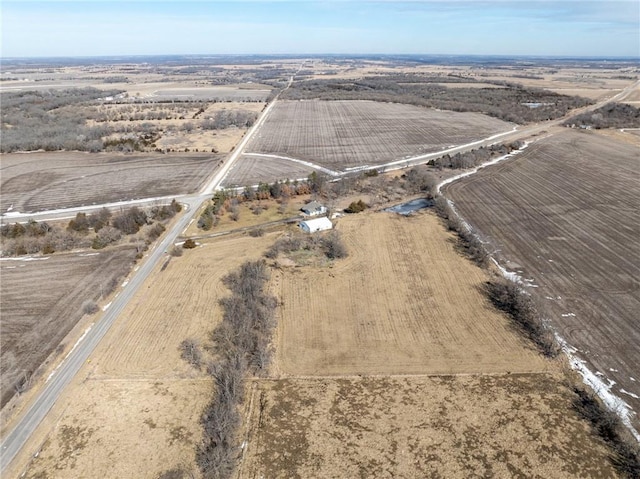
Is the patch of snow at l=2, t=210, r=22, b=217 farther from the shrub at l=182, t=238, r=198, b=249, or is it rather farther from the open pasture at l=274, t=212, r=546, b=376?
the open pasture at l=274, t=212, r=546, b=376

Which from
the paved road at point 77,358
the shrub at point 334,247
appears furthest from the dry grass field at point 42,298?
the shrub at point 334,247

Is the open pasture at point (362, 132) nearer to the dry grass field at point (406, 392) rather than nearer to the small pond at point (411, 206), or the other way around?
the small pond at point (411, 206)

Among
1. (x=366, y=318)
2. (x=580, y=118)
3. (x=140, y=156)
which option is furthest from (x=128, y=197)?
→ (x=580, y=118)

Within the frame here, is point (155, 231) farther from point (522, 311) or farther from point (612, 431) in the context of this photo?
point (612, 431)

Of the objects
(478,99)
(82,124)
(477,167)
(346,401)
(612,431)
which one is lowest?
(346,401)

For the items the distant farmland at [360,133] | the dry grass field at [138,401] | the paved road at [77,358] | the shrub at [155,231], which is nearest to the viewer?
the dry grass field at [138,401]

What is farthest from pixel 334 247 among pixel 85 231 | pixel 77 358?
pixel 85 231
